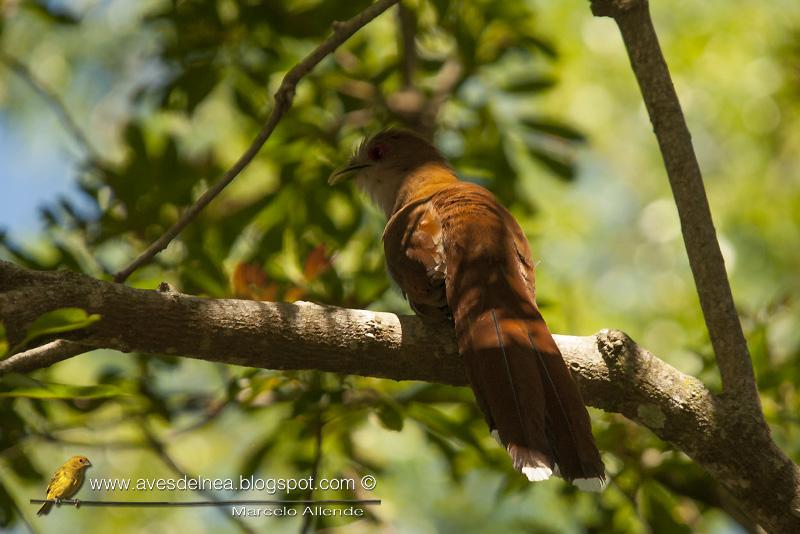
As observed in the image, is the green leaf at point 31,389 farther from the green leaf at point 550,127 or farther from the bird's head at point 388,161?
the green leaf at point 550,127

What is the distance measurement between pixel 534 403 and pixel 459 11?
2.91 metres

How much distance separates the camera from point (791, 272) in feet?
31.4

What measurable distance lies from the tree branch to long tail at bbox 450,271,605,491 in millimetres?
610

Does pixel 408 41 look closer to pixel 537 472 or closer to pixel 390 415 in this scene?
pixel 390 415

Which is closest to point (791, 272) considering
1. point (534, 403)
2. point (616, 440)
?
point (616, 440)

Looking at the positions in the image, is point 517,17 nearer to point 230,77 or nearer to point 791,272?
point 230,77

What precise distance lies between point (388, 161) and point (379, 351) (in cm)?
234

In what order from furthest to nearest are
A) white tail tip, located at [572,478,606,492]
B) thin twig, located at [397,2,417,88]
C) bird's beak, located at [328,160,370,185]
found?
1. thin twig, located at [397,2,417,88]
2. bird's beak, located at [328,160,370,185]
3. white tail tip, located at [572,478,606,492]

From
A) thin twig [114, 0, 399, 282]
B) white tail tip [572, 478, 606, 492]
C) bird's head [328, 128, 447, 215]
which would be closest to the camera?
white tail tip [572, 478, 606, 492]

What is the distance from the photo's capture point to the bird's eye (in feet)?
17.9

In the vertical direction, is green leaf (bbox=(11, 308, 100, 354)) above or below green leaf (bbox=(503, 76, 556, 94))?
above

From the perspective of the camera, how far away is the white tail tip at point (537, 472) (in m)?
3.07

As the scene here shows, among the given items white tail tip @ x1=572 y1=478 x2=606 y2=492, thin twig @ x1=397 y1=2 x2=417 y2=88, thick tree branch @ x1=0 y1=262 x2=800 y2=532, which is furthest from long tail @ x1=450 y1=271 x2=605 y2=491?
thin twig @ x1=397 y1=2 x2=417 y2=88

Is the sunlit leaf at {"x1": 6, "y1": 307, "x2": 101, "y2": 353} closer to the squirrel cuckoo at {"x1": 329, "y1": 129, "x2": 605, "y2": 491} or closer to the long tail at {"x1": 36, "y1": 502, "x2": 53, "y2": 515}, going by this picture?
the long tail at {"x1": 36, "y1": 502, "x2": 53, "y2": 515}
